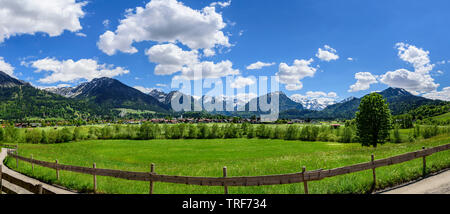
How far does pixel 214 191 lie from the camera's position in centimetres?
1387

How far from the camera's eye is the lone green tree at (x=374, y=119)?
48.9 metres

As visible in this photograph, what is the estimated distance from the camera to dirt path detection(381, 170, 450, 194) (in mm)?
10406

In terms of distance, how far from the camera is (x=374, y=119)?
4928 cm

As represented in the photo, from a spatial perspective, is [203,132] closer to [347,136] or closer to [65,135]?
[65,135]

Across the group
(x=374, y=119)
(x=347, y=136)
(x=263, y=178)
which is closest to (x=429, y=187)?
(x=263, y=178)

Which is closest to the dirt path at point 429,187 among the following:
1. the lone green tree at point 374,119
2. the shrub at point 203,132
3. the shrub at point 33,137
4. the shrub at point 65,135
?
the lone green tree at point 374,119

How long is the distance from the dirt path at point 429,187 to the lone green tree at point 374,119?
41.2 m

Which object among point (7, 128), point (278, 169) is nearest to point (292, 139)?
point (278, 169)

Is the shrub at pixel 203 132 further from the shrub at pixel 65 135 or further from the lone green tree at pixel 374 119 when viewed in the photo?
the lone green tree at pixel 374 119

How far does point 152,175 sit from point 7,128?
131369 millimetres

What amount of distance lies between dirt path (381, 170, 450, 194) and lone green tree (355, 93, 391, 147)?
41.2 meters

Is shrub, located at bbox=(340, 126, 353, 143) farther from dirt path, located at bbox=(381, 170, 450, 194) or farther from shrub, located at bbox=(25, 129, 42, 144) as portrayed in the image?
shrub, located at bbox=(25, 129, 42, 144)
